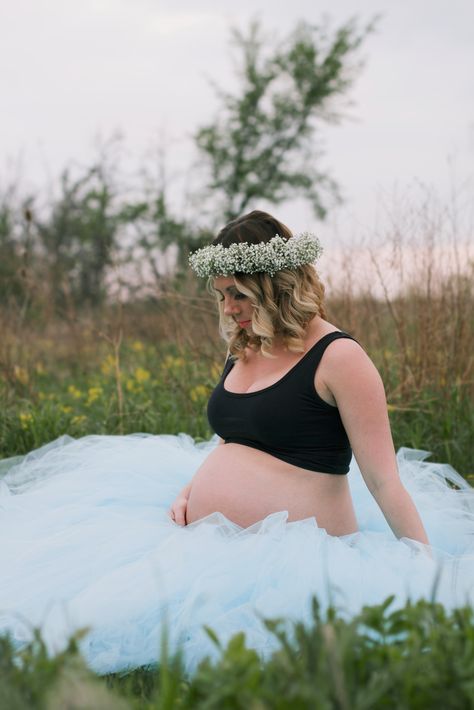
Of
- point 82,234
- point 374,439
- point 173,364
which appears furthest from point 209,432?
point 82,234

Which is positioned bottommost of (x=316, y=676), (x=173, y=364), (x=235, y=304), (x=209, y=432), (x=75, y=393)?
(x=209, y=432)

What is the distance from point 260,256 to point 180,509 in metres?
1.01

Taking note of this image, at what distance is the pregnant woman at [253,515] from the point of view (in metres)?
2.34

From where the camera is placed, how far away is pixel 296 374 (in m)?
2.90

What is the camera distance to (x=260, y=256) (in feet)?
9.87

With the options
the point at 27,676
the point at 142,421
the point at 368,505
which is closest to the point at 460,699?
the point at 27,676

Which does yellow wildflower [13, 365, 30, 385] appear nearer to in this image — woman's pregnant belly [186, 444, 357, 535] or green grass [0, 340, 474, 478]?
green grass [0, 340, 474, 478]

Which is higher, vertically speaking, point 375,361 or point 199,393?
point 375,361

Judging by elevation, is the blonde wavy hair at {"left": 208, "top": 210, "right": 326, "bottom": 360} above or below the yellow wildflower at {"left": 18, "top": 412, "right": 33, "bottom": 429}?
above

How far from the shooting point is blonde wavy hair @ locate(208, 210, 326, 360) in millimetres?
2953

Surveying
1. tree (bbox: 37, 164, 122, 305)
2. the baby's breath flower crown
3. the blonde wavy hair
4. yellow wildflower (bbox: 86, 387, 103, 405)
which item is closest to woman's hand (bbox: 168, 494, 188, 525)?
the blonde wavy hair

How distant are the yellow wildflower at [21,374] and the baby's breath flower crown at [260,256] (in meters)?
3.23

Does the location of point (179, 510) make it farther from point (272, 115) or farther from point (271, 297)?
point (272, 115)

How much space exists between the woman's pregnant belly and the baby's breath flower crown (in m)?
0.66
